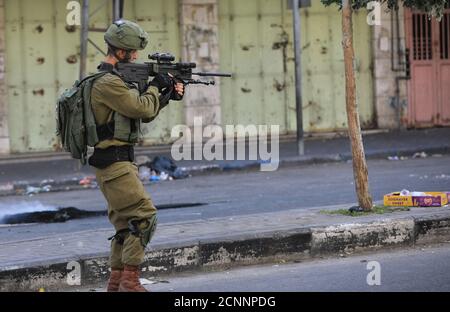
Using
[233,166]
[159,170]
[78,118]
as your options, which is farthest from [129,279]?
[233,166]

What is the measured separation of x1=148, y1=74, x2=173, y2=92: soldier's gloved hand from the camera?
5854 mm

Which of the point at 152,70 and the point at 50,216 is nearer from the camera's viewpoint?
the point at 152,70

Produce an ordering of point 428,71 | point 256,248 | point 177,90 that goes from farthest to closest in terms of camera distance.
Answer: point 428,71 → point 256,248 → point 177,90

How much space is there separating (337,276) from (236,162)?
733cm

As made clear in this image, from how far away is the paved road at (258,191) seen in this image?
954cm

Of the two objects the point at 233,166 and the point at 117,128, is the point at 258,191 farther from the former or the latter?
the point at 117,128

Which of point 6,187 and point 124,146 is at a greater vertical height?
point 124,146

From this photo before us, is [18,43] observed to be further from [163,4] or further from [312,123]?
[312,123]

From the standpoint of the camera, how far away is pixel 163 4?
15508 millimetres

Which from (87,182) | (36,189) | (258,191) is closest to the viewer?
(258,191)

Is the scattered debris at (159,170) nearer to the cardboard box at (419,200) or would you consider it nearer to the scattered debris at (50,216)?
the scattered debris at (50,216)

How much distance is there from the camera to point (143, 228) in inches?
222

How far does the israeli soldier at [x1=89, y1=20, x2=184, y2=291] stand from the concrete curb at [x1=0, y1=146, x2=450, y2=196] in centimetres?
706
